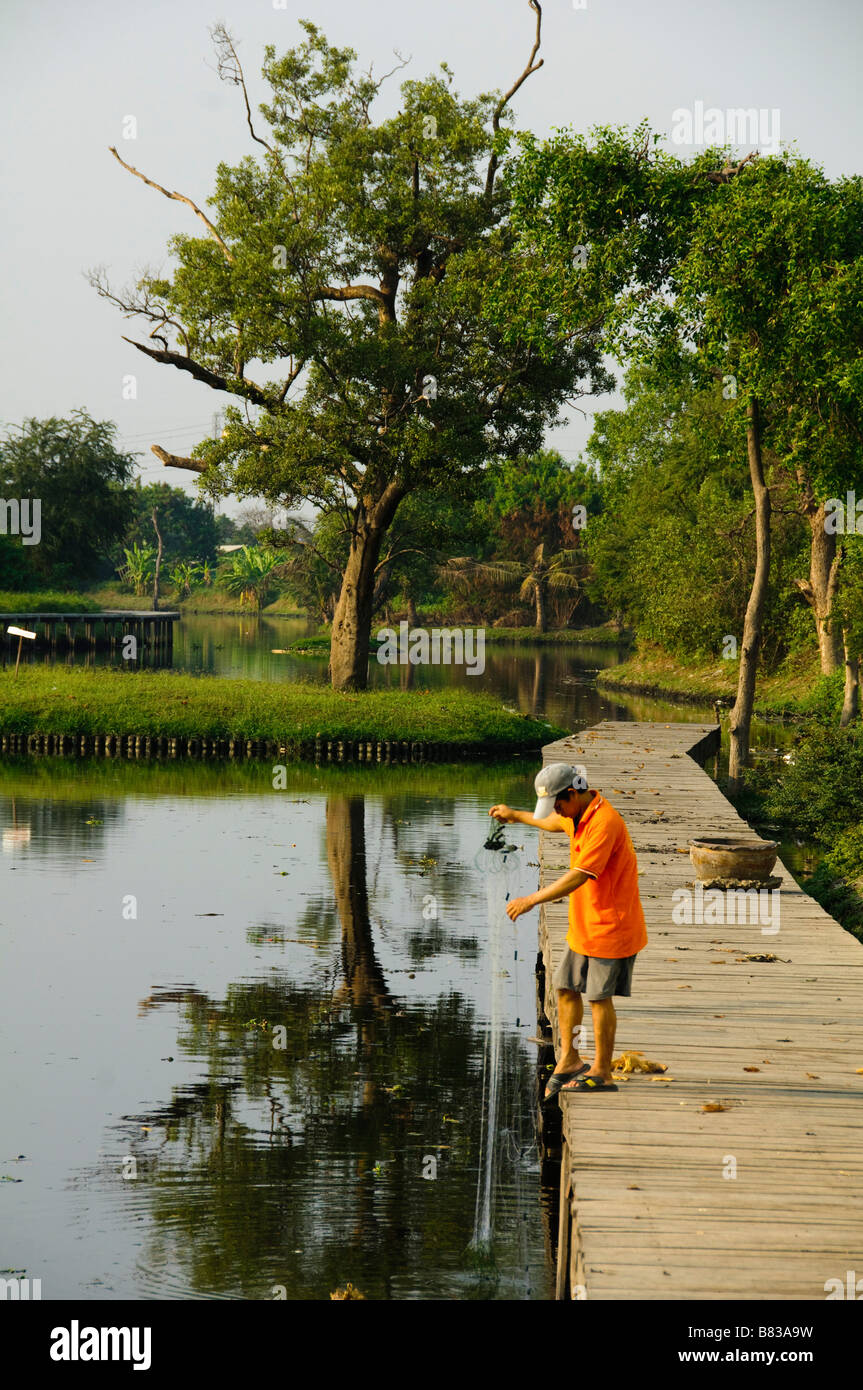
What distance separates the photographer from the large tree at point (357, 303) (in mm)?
36875

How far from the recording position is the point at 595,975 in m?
8.96

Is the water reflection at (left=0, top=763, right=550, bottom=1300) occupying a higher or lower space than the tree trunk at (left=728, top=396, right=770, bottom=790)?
lower

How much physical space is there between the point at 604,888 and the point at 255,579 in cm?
12878

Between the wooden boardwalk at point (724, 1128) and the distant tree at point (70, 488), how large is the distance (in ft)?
236

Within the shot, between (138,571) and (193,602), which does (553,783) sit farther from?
(193,602)

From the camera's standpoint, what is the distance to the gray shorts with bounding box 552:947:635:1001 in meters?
8.92

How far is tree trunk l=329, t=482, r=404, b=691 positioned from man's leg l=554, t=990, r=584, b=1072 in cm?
3303

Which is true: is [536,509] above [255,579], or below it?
above

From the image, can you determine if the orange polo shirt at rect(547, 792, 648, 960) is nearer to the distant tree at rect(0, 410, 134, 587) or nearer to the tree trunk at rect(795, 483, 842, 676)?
the tree trunk at rect(795, 483, 842, 676)

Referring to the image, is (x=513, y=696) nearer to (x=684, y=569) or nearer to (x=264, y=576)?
(x=684, y=569)

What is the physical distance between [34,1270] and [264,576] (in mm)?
127870

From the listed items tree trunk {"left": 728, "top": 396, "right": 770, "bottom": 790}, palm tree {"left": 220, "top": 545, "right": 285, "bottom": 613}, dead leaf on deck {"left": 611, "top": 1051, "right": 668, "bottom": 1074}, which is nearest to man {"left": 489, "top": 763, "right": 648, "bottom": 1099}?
dead leaf on deck {"left": 611, "top": 1051, "right": 668, "bottom": 1074}

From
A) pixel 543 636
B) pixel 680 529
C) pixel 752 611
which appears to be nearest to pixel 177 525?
pixel 543 636
